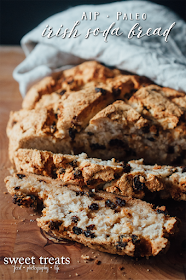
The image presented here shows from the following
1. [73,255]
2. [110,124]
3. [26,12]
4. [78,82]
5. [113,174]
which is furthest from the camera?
[26,12]

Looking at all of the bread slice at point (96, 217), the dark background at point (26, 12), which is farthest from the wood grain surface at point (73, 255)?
the dark background at point (26, 12)

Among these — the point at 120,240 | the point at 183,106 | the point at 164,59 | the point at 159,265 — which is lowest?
the point at 159,265

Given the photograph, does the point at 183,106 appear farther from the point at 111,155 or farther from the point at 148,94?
the point at 111,155

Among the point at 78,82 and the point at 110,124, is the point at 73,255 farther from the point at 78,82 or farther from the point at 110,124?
the point at 78,82

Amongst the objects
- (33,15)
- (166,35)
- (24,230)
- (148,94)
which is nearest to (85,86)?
(148,94)

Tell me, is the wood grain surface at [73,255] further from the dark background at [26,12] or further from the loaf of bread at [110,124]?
the dark background at [26,12]

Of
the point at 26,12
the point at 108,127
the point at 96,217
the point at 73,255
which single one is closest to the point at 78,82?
the point at 108,127
